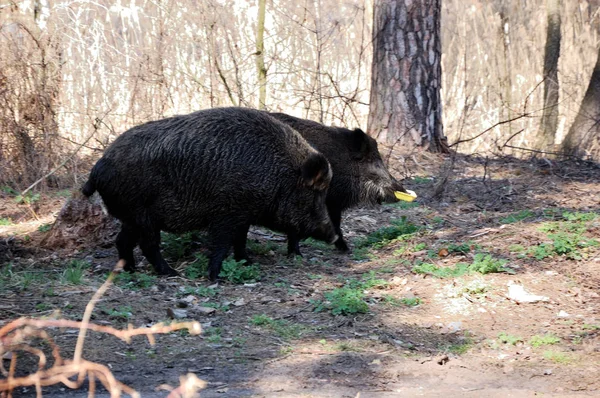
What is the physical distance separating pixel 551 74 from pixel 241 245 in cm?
915

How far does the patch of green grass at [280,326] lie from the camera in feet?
20.1

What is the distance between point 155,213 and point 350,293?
2112 mm

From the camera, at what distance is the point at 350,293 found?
679cm

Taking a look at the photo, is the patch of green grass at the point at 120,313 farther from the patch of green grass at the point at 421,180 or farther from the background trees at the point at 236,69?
the patch of green grass at the point at 421,180

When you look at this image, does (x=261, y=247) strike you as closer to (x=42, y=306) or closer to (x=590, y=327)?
(x=42, y=306)

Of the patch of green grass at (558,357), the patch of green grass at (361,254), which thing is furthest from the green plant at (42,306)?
the patch of green grass at (558,357)

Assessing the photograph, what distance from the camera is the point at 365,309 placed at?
6.55 m

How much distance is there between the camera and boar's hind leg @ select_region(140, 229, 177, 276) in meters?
7.65

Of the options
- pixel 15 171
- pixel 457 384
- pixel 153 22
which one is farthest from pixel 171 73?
pixel 457 384

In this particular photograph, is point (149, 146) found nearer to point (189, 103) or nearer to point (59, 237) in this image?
point (59, 237)

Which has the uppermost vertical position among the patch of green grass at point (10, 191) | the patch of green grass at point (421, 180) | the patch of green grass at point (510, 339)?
the patch of green grass at point (421, 180)

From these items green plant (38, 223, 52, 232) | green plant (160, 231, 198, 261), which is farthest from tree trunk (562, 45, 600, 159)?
green plant (38, 223, 52, 232)

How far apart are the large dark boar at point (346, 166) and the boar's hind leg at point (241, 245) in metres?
0.76

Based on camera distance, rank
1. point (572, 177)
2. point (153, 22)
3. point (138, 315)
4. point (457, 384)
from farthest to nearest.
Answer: point (153, 22)
point (572, 177)
point (138, 315)
point (457, 384)
